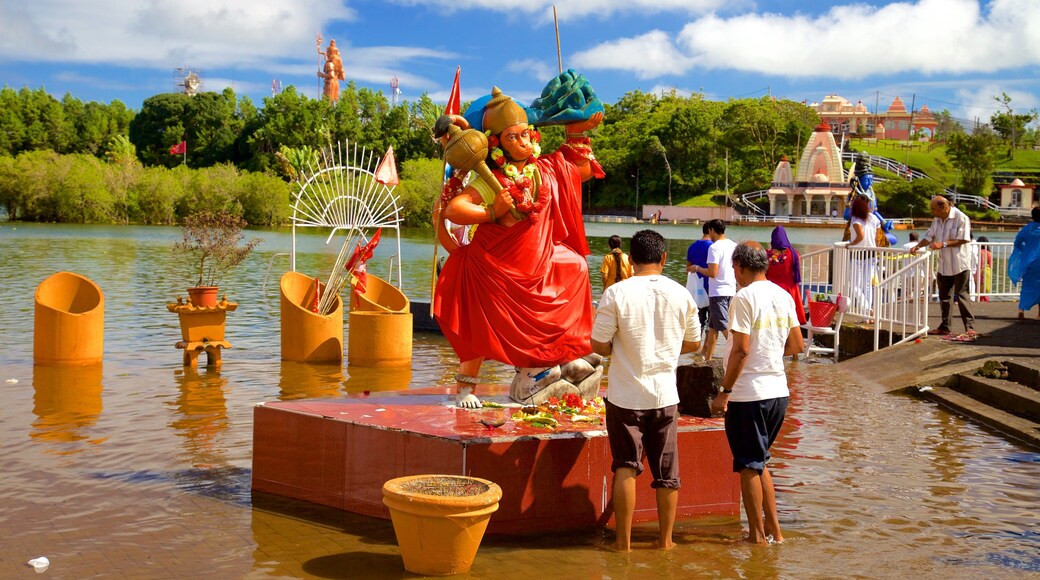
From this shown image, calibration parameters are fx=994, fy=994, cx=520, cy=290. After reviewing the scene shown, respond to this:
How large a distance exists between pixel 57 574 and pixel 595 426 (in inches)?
124

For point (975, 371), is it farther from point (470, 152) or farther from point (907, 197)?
point (907, 197)

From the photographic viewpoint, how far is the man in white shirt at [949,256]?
12.1 meters

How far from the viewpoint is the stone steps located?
905 centimetres

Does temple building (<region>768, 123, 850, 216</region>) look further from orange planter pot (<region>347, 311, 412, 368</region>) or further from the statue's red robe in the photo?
the statue's red robe

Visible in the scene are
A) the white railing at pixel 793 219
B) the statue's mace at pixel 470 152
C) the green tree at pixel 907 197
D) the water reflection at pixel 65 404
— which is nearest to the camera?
the statue's mace at pixel 470 152

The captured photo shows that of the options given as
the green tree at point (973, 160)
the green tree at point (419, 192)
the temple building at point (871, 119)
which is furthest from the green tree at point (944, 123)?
the green tree at point (419, 192)

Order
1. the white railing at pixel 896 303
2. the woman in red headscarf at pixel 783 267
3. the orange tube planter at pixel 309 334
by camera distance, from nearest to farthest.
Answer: the woman in red headscarf at pixel 783 267
the white railing at pixel 896 303
the orange tube planter at pixel 309 334

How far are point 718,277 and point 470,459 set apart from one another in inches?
265

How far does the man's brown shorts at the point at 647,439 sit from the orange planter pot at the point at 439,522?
0.74 meters

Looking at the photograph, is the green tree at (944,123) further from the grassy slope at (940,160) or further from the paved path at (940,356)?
the paved path at (940,356)

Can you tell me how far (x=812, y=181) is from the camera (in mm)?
89500

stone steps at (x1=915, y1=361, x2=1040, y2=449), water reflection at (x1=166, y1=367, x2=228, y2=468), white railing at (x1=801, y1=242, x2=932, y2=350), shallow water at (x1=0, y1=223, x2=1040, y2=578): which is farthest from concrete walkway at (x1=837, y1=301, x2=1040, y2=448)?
water reflection at (x1=166, y1=367, x2=228, y2=468)

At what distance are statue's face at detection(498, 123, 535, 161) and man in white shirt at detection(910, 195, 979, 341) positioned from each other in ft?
23.2

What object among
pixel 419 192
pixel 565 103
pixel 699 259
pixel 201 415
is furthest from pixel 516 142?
pixel 419 192
